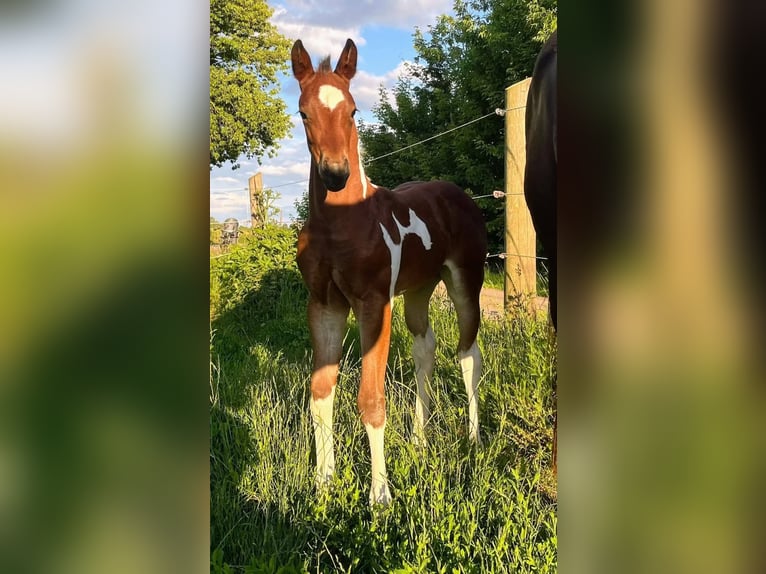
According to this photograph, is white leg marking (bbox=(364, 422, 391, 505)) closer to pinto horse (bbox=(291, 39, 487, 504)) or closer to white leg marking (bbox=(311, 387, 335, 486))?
pinto horse (bbox=(291, 39, 487, 504))

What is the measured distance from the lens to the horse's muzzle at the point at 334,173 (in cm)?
188

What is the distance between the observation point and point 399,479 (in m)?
2.12

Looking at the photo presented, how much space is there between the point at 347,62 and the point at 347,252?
0.67 meters

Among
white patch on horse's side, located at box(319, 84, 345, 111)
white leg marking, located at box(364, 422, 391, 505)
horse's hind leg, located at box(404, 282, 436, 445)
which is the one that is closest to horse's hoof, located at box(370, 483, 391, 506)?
white leg marking, located at box(364, 422, 391, 505)

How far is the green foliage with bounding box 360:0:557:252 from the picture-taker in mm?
11094

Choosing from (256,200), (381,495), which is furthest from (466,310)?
(256,200)

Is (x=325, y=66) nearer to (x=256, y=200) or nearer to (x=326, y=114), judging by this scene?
(x=326, y=114)
